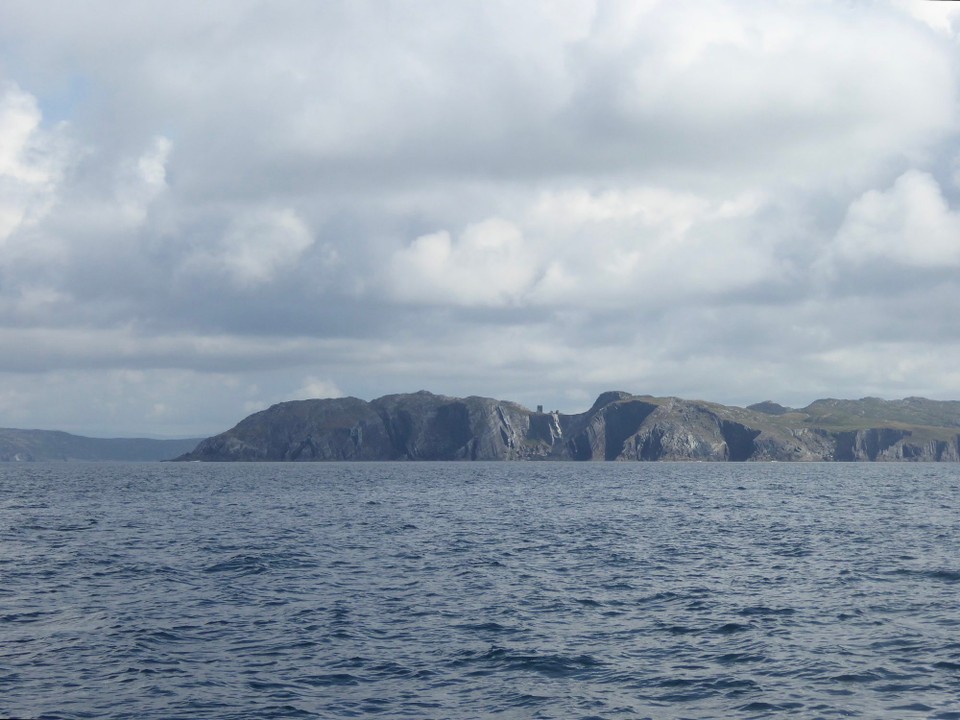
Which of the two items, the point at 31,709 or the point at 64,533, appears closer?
the point at 31,709

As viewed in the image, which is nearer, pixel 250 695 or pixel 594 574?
Result: pixel 250 695

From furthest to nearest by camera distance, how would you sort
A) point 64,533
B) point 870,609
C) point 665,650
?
point 64,533
point 870,609
point 665,650

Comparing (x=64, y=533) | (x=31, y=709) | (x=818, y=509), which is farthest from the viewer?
(x=818, y=509)

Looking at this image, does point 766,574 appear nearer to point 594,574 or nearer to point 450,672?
point 594,574

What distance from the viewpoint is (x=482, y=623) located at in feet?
136

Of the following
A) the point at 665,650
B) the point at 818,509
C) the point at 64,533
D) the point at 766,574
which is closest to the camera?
the point at 665,650

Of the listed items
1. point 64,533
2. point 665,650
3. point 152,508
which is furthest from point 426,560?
point 152,508

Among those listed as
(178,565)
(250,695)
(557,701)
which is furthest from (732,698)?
(178,565)

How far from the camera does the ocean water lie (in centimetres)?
3022

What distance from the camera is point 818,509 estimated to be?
113 meters

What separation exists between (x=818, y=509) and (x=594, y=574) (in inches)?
2655

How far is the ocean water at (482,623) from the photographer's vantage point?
30.2 meters

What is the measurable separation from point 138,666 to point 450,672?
11.7 metres

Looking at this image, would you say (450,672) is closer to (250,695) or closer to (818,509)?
A: (250,695)
